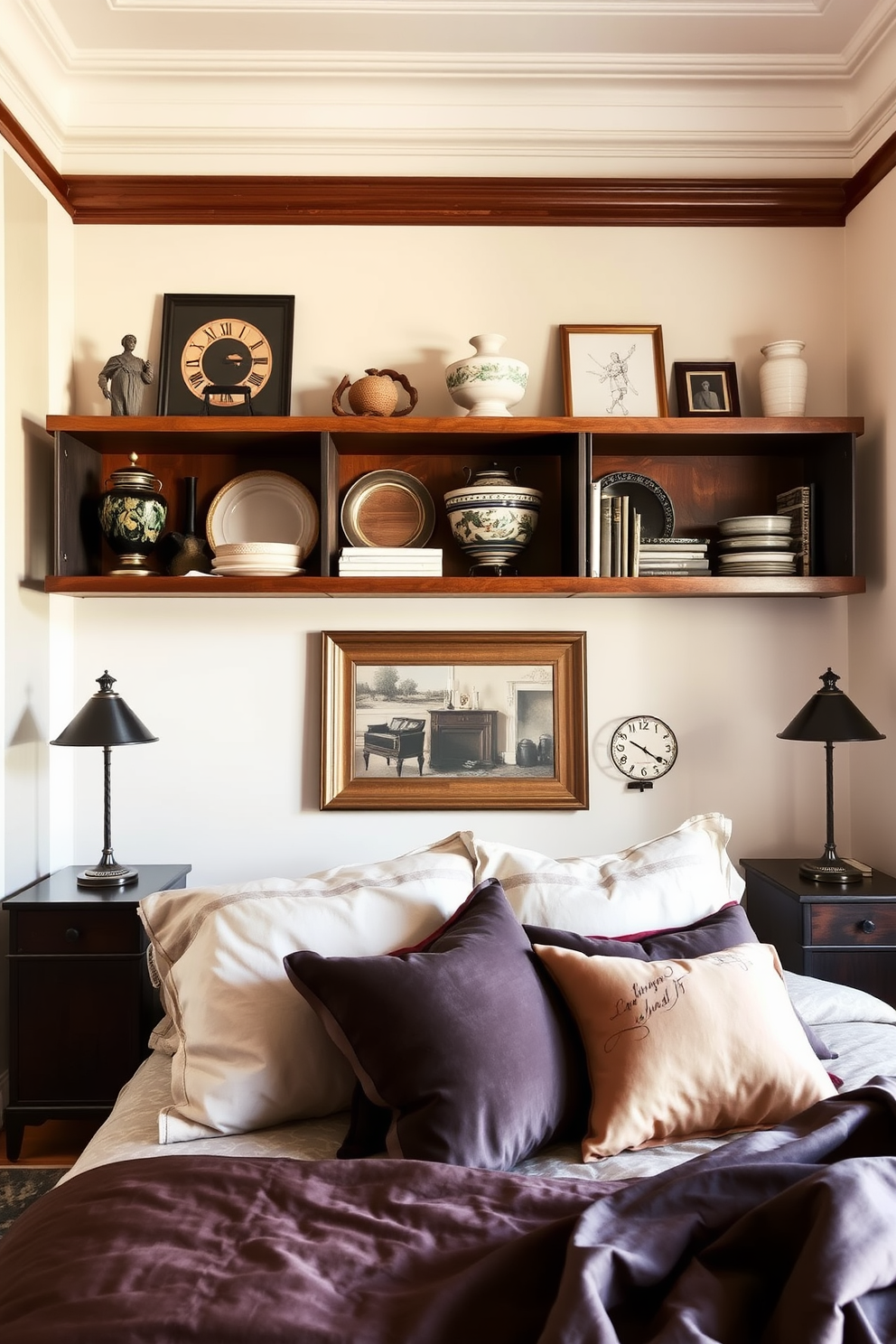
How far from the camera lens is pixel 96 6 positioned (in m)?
2.55

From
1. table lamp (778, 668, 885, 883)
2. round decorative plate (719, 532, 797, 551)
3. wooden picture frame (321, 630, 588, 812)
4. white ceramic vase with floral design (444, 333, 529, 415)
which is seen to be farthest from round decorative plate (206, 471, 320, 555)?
table lamp (778, 668, 885, 883)

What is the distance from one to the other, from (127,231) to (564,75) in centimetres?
135

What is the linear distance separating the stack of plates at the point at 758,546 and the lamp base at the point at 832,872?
0.82m

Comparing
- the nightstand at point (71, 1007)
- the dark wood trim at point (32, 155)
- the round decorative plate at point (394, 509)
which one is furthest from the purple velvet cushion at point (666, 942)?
the dark wood trim at point (32, 155)

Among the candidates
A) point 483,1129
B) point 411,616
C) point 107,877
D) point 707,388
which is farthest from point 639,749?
point 483,1129

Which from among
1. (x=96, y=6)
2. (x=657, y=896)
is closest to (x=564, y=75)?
(x=96, y=6)

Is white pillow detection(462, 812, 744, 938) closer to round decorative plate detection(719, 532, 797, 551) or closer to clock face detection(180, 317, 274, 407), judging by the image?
round decorative plate detection(719, 532, 797, 551)

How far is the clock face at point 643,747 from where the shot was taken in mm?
3037

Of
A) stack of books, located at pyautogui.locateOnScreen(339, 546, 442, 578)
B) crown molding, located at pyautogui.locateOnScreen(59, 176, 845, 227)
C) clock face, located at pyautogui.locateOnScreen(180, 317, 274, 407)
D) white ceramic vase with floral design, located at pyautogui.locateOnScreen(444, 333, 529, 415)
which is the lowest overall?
stack of books, located at pyautogui.locateOnScreen(339, 546, 442, 578)

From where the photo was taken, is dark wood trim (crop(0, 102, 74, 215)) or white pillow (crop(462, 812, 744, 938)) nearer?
white pillow (crop(462, 812, 744, 938))

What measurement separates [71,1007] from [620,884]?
143 cm

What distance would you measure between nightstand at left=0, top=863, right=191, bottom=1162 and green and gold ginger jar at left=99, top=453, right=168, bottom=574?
948mm

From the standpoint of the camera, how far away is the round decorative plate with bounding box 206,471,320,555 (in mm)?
2973

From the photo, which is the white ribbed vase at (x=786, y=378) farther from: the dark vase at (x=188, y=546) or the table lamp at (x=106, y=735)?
the table lamp at (x=106, y=735)
